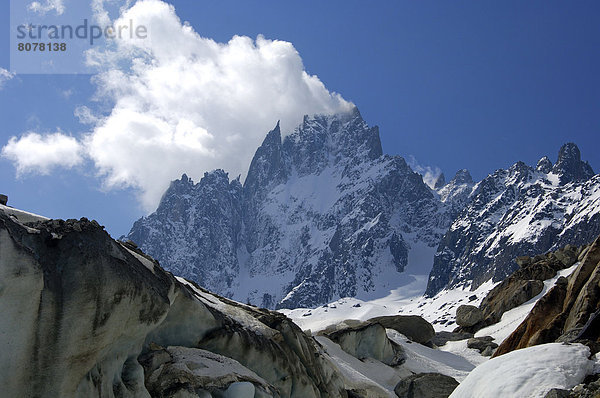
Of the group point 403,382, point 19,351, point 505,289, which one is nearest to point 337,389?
point 403,382

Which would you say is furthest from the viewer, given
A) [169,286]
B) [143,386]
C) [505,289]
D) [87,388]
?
[505,289]

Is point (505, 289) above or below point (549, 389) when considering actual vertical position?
above

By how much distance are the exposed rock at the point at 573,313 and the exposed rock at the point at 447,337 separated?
→ 23853 mm

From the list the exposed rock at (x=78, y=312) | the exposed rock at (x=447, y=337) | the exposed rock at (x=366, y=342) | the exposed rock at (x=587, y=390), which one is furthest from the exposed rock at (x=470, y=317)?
the exposed rock at (x=587, y=390)

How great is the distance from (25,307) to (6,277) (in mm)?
757

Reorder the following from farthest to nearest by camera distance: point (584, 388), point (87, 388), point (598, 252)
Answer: point (598, 252) < point (87, 388) < point (584, 388)

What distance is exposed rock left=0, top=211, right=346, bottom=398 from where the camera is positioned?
13.1m

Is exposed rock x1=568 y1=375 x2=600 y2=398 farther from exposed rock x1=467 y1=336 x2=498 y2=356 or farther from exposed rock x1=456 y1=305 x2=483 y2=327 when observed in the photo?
exposed rock x1=456 y1=305 x2=483 y2=327

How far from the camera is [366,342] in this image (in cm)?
3972

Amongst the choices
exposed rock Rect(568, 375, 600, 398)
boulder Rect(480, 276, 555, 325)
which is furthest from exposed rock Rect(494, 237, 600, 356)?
boulder Rect(480, 276, 555, 325)

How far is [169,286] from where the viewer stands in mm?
17688

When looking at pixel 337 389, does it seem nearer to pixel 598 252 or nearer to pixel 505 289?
pixel 598 252

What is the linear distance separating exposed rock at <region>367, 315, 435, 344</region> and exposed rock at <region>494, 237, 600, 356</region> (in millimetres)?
19028

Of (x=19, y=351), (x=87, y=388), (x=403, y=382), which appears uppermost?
(x=19, y=351)
